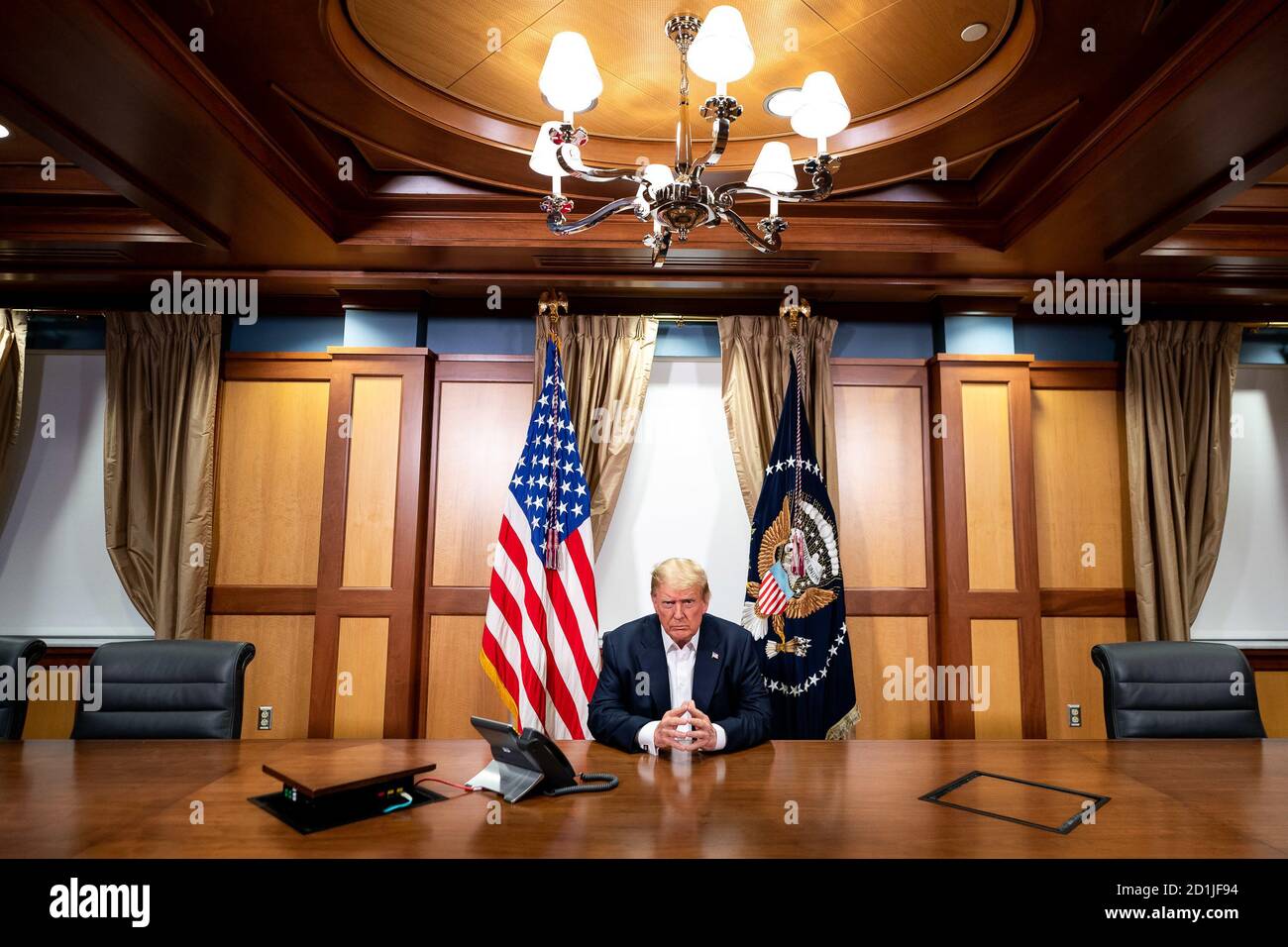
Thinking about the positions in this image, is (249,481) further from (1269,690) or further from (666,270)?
(1269,690)

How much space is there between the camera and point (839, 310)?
452 cm

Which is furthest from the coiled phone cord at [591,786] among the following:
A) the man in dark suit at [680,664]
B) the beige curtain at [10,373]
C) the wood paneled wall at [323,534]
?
the beige curtain at [10,373]

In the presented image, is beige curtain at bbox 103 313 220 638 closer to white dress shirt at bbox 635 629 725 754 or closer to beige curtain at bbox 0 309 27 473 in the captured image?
beige curtain at bbox 0 309 27 473

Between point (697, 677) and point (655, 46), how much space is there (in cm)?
210

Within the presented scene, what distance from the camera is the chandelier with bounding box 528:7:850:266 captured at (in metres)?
1.90

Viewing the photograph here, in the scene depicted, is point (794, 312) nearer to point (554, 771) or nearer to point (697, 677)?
point (697, 677)

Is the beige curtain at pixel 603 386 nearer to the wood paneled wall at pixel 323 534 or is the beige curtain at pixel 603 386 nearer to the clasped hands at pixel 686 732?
the wood paneled wall at pixel 323 534

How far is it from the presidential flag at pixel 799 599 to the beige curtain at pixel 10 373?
164 inches

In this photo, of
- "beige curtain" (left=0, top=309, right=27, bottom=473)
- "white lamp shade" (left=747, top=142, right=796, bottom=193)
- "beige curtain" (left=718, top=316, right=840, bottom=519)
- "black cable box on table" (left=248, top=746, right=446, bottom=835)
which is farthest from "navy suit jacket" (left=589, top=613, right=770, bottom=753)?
"beige curtain" (left=0, top=309, right=27, bottom=473)

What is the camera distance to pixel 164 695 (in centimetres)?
253

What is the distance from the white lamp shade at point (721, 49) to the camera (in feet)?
6.18

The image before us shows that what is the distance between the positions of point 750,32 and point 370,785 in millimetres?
2452
